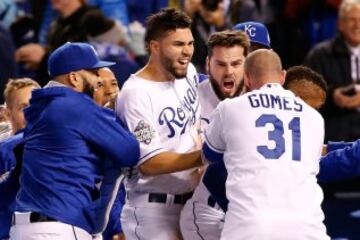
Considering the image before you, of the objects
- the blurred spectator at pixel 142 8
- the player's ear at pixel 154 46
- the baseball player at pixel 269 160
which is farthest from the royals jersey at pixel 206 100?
the blurred spectator at pixel 142 8

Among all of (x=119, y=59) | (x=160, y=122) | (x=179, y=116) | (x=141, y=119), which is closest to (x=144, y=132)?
(x=141, y=119)

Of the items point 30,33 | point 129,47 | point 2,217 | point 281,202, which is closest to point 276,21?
point 129,47

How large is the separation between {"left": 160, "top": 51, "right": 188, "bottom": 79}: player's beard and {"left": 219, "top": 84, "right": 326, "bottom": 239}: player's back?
2.69 ft

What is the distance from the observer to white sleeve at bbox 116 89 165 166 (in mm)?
7145

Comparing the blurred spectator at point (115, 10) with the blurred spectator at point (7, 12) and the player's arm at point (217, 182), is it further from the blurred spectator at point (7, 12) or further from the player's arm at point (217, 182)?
the player's arm at point (217, 182)

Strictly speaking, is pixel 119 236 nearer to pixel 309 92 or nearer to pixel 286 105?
pixel 309 92

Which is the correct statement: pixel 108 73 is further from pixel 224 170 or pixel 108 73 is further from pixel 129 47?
pixel 129 47

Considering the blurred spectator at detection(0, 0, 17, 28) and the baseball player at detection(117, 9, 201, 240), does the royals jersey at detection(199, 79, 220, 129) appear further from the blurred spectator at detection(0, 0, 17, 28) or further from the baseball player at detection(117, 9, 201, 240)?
the blurred spectator at detection(0, 0, 17, 28)

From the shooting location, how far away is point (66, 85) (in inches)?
278

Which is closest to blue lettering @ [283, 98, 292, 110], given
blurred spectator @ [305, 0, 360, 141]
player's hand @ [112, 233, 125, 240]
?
player's hand @ [112, 233, 125, 240]

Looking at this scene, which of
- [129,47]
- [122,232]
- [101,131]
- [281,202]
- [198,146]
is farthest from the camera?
[129,47]

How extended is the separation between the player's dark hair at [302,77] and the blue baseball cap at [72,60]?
3.71 ft

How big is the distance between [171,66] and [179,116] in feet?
1.01

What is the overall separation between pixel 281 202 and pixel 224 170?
1.68 ft
